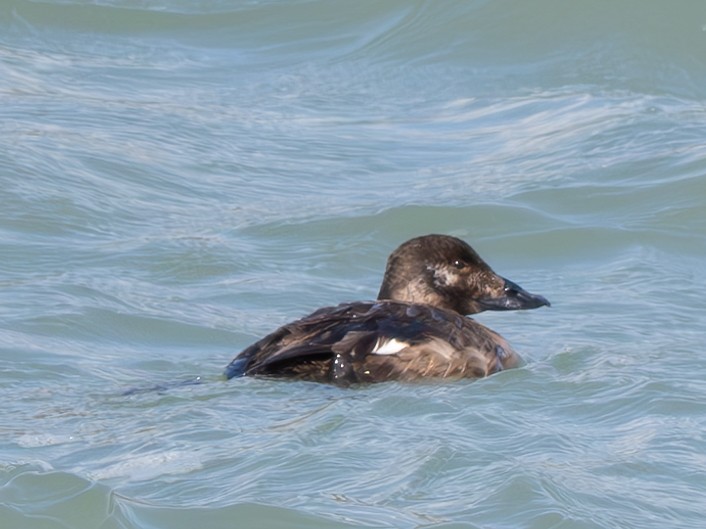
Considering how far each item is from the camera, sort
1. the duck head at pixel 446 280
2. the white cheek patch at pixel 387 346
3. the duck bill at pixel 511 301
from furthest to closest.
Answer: the duck bill at pixel 511 301 < the duck head at pixel 446 280 < the white cheek patch at pixel 387 346

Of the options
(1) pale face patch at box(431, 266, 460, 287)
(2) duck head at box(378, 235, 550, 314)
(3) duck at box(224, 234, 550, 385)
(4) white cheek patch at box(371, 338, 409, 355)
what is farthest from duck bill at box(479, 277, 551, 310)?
(4) white cheek patch at box(371, 338, 409, 355)

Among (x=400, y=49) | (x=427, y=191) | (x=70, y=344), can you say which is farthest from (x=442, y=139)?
(x=70, y=344)

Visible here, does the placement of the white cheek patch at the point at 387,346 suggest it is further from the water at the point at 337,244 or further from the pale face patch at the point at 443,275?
the pale face patch at the point at 443,275

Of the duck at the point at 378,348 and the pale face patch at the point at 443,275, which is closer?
the duck at the point at 378,348

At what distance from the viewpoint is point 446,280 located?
8.51 meters

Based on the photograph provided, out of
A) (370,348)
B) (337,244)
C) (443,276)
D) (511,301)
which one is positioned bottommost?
(370,348)

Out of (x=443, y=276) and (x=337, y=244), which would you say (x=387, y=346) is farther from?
(x=337, y=244)

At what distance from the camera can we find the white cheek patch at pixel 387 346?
7559 millimetres

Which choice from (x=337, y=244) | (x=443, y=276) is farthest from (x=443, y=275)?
(x=337, y=244)

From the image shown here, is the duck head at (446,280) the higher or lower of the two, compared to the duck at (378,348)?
higher

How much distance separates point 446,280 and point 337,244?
82.3 inches

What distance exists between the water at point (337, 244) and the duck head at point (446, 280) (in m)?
0.36

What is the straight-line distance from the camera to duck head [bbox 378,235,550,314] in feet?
27.8

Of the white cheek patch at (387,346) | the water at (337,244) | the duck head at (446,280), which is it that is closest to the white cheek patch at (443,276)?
the duck head at (446,280)
